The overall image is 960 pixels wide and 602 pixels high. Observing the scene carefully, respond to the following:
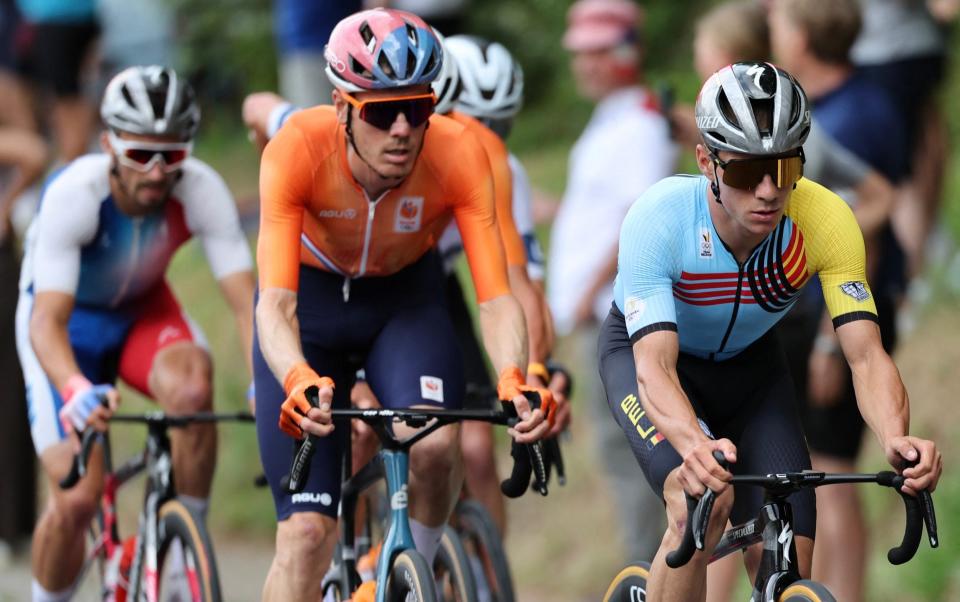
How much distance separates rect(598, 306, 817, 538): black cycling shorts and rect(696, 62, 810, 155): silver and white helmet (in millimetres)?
842

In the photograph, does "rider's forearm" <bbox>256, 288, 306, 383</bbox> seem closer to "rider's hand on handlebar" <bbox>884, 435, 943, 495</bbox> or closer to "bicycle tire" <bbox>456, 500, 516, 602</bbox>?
"bicycle tire" <bbox>456, 500, 516, 602</bbox>

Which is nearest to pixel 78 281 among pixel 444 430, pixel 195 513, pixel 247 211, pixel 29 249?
pixel 29 249

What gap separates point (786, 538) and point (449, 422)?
3.94 feet

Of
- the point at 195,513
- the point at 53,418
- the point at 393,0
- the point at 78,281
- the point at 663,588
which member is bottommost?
the point at 663,588

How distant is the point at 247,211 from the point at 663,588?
36.0ft

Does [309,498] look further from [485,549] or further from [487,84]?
[487,84]

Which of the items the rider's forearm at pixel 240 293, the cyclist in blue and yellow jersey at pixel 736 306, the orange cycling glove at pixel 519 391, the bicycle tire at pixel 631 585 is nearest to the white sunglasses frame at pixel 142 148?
the rider's forearm at pixel 240 293

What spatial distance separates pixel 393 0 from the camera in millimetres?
10102

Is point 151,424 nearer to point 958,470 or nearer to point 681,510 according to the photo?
point 681,510

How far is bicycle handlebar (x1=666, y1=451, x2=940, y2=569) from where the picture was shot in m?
4.78

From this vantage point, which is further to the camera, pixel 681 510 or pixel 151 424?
pixel 151 424

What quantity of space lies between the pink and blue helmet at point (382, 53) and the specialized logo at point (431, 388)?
1.04m

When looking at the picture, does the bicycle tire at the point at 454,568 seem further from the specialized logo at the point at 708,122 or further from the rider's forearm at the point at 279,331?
the specialized logo at the point at 708,122

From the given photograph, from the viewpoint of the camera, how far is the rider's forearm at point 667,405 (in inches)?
196
